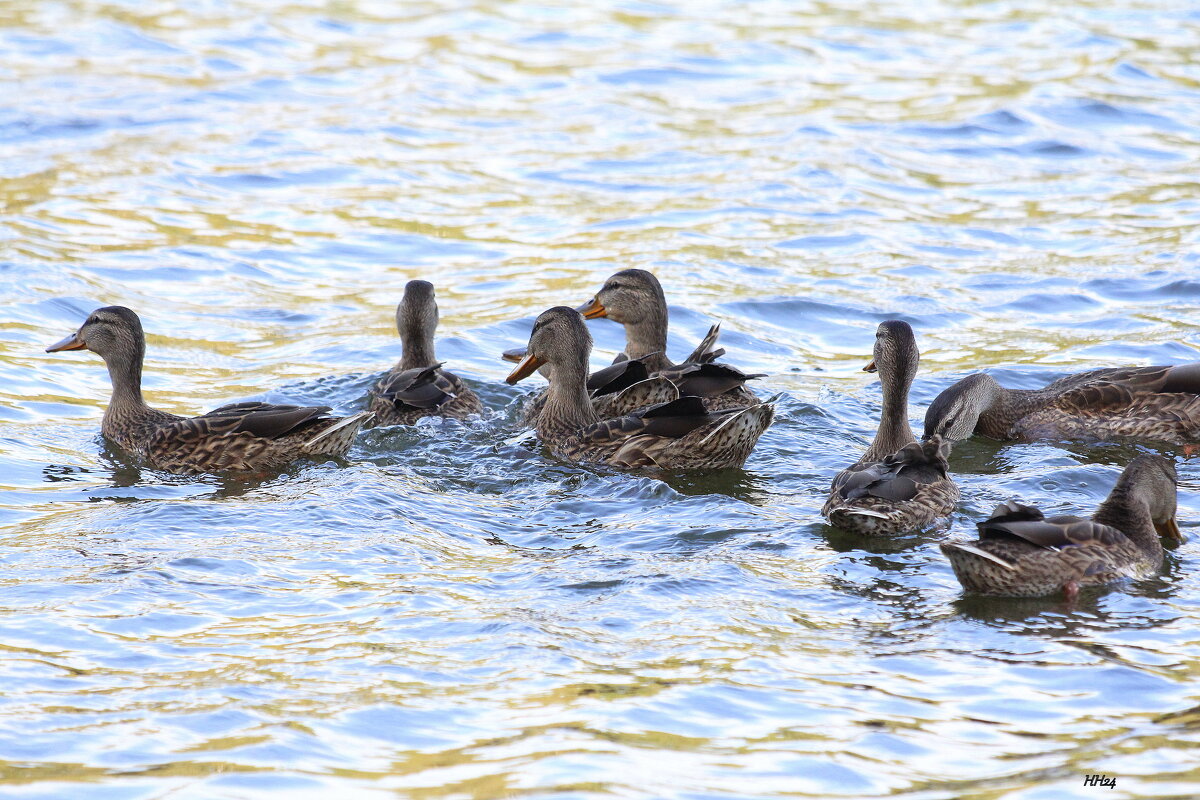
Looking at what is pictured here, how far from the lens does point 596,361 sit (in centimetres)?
Answer: 1301

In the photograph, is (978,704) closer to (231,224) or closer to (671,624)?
(671,624)

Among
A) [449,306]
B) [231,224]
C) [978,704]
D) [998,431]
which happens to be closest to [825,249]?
[449,306]

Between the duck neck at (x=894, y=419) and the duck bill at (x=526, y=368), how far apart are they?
2.61 metres

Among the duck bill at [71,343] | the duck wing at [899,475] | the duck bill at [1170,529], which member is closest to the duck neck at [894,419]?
the duck wing at [899,475]

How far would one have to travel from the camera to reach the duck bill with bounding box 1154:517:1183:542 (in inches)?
312

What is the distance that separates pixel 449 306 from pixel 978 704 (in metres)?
8.68

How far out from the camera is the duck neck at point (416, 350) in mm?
11094

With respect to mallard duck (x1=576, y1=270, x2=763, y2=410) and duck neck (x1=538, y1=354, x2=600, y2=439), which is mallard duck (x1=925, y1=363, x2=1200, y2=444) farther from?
duck neck (x1=538, y1=354, x2=600, y2=439)

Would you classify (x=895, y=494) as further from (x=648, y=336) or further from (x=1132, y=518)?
(x=648, y=336)

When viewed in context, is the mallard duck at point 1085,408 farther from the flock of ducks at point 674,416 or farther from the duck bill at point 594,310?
the duck bill at point 594,310

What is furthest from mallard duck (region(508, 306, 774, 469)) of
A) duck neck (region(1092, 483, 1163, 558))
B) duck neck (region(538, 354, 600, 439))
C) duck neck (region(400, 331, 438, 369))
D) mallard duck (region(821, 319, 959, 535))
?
duck neck (region(1092, 483, 1163, 558))

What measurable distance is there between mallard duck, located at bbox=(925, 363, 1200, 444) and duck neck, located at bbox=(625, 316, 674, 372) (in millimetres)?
2340

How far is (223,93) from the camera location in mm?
20562

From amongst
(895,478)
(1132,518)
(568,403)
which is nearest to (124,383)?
(568,403)
